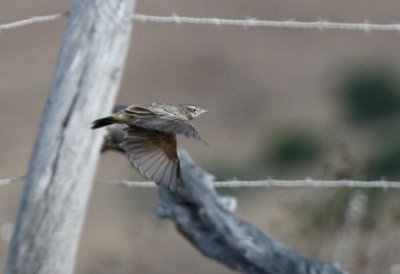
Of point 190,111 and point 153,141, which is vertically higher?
point 190,111

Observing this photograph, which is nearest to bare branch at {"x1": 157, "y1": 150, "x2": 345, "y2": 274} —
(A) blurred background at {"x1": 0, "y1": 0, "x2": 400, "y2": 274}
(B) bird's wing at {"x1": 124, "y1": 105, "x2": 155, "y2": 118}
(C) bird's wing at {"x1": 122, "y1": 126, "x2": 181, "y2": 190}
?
(C) bird's wing at {"x1": 122, "y1": 126, "x2": 181, "y2": 190}

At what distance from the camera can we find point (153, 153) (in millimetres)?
4242

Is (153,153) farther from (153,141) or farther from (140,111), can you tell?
(140,111)

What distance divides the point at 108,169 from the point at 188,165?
7780 mm

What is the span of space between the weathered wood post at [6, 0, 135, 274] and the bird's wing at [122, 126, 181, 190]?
0.35m

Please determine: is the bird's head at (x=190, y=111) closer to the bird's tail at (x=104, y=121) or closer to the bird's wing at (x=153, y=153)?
the bird's wing at (x=153, y=153)

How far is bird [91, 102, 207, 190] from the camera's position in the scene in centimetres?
Answer: 413

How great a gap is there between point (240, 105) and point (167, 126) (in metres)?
12.2

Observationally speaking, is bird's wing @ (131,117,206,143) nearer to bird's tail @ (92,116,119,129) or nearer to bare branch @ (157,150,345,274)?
bird's tail @ (92,116,119,129)

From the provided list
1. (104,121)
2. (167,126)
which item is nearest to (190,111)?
(104,121)

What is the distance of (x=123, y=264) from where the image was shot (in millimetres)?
9391

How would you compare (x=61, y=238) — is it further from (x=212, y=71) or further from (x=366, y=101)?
(x=212, y=71)

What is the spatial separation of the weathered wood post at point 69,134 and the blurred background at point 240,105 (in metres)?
2.78

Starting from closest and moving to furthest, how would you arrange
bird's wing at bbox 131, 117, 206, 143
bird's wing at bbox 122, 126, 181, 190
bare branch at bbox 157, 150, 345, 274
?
bird's wing at bbox 131, 117, 206, 143 → bird's wing at bbox 122, 126, 181, 190 → bare branch at bbox 157, 150, 345, 274
